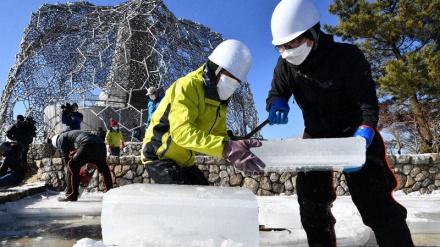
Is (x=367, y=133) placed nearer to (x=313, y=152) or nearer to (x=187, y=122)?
(x=313, y=152)

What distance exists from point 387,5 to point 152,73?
11560 millimetres

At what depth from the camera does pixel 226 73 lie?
8.13 ft

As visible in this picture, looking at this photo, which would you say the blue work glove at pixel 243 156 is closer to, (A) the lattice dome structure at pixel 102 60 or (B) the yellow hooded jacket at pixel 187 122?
(B) the yellow hooded jacket at pixel 187 122

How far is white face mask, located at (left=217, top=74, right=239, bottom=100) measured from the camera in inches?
97.5

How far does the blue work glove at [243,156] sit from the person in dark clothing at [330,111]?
651 millimetres

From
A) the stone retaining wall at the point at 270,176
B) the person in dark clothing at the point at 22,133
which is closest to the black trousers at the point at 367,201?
the stone retaining wall at the point at 270,176

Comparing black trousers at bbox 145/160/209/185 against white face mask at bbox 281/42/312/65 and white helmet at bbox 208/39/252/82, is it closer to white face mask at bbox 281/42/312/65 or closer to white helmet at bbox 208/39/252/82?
white helmet at bbox 208/39/252/82

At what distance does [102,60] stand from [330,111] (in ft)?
59.0

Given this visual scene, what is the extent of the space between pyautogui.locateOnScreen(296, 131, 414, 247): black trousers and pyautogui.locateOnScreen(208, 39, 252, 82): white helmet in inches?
26.9

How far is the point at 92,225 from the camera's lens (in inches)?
171

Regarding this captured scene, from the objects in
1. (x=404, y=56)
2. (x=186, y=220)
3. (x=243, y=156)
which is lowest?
(x=186, y=220)

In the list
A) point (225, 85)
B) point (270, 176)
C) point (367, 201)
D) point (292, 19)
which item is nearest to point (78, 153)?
point (270, 176)

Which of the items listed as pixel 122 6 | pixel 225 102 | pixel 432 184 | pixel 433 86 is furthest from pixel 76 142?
pixel 122 6

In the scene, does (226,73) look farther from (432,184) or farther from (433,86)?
(433,86)
